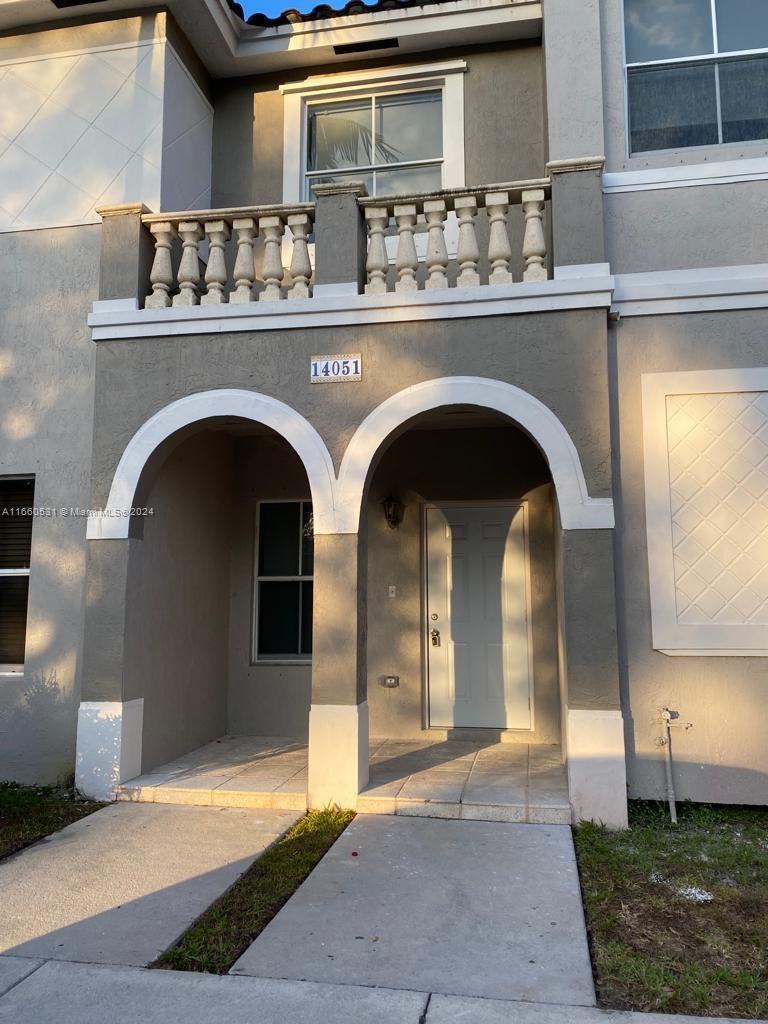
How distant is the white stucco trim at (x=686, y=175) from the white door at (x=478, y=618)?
2.99 metres

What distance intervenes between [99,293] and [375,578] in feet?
11.7

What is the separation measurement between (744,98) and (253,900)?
22.0 feet

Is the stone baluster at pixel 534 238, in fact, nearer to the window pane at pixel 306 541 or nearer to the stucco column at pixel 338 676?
the stucco column at pixel 338 676

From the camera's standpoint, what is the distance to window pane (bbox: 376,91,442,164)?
753 cm

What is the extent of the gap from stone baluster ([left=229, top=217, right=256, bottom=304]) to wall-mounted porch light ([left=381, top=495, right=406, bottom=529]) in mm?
2421

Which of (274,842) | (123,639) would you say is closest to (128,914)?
(274,842)

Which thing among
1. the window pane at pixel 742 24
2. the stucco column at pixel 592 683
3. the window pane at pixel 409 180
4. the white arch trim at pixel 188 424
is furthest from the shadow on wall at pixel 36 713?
the window pane at pixel 742 24

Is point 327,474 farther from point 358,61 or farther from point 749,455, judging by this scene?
point 358,61

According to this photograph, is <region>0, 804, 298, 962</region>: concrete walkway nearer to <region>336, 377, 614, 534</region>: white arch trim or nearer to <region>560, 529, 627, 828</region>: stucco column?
<region>560, 529, 627, 828</region>: stucco column

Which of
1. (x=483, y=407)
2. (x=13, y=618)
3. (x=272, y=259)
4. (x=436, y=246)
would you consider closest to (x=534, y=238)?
(x=436, y=246)

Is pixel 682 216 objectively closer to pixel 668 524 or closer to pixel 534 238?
pixel 534 238

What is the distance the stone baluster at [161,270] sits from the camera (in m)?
6.03

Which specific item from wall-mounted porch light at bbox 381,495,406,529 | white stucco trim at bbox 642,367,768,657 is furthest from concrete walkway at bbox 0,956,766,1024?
wall-mounted porch light at bbox 381,495,406,529

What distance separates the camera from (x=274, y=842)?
468 centimetres
